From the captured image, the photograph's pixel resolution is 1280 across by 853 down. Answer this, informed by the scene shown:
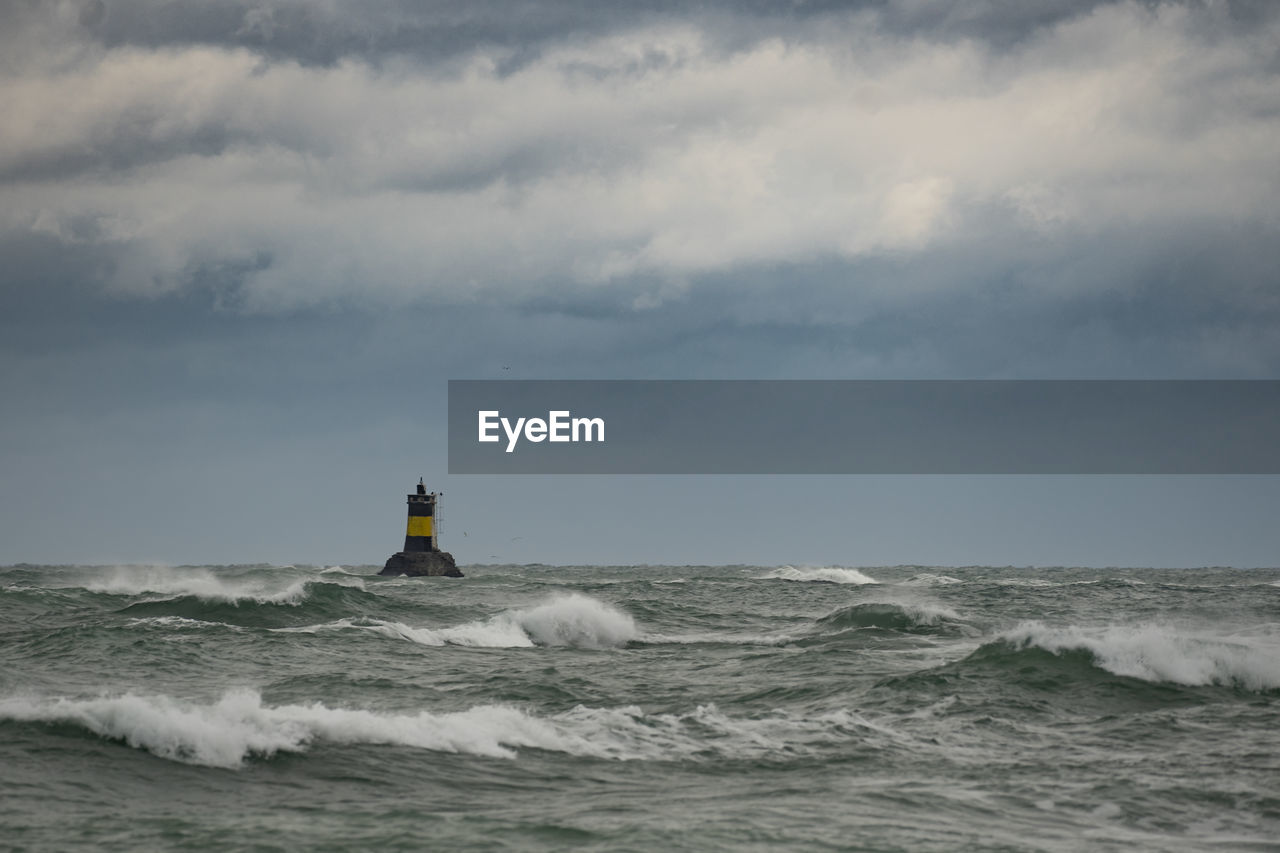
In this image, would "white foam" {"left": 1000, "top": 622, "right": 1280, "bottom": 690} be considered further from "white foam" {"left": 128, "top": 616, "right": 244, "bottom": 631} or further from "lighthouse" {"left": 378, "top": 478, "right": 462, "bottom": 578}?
"lighthouse" {"left": 378, "top": 478, "right": 462, "bottom": 578}

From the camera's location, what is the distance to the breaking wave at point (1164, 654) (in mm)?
18969

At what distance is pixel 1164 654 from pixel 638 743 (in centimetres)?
1039

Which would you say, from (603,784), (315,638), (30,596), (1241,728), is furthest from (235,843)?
(30,596)

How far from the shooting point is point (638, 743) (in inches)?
557

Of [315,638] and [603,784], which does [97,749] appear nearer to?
[603,784]

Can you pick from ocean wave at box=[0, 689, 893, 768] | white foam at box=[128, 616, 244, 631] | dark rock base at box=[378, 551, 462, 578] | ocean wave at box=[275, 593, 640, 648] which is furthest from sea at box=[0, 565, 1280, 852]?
dark rock base at box=[378, 551, 462, 578]

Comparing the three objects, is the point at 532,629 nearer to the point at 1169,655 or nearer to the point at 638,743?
the point at 1169,655

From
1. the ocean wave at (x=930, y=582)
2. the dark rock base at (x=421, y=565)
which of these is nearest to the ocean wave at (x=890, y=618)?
the ocean wave at (x=930, y=582)

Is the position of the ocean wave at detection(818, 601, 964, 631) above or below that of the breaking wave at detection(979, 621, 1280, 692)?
below

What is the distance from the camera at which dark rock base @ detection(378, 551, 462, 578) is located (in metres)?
74.2

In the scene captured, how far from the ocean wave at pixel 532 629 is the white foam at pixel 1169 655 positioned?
1056 cm

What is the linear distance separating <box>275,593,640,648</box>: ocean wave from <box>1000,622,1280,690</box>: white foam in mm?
10564

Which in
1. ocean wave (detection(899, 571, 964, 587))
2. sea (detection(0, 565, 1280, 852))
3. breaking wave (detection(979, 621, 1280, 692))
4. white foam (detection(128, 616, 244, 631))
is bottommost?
ocean wave (detection(899, 571, 964, 587))

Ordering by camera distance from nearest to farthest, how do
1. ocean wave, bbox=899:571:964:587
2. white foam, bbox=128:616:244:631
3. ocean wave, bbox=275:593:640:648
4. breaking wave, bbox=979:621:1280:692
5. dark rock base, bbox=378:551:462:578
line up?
breaking wave, bbox=979:621:1280:692
white foam, bbox=128:616:244:631
ocean wave, bbox=275:593:640:648
ocean wave, bbox=899:571:964:587
dark rock base, bbox=378:551:462:578
